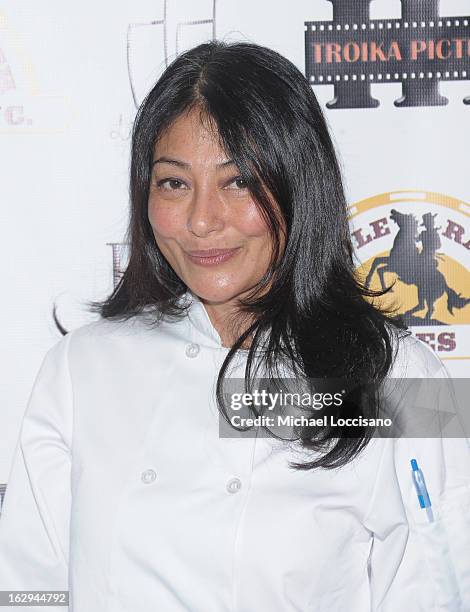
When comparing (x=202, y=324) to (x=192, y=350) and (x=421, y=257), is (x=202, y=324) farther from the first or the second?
(x=421, y=257)

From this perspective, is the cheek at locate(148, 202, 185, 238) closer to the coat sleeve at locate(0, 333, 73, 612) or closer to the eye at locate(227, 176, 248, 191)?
the eye at locate(227, 176, 248, 191)

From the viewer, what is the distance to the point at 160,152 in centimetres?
110

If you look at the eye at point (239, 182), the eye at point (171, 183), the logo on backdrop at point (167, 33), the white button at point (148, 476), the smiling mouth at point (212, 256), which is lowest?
the white button at point (148, 476)

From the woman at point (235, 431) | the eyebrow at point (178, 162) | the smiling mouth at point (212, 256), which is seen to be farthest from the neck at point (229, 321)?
the eyebrow at point (178, 162)

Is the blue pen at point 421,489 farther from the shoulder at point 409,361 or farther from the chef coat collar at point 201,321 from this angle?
the chef coat collar at point 201,321

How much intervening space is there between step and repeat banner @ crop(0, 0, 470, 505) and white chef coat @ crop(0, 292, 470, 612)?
32cm

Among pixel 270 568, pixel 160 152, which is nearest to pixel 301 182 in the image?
pixel 160 152

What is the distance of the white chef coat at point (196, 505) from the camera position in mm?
1058

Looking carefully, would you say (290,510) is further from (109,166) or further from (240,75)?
(109,166)

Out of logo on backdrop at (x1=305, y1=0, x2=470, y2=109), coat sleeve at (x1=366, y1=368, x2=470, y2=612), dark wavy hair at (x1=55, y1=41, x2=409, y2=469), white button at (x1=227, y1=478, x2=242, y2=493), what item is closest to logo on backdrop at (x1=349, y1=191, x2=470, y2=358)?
logo on backdrop at (x1=305, y1=0, x2=470, y2=109)

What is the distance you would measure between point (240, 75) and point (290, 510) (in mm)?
572

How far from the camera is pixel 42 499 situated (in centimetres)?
120

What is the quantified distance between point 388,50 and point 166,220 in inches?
24.2

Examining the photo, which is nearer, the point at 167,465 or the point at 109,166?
the point at 167,465
